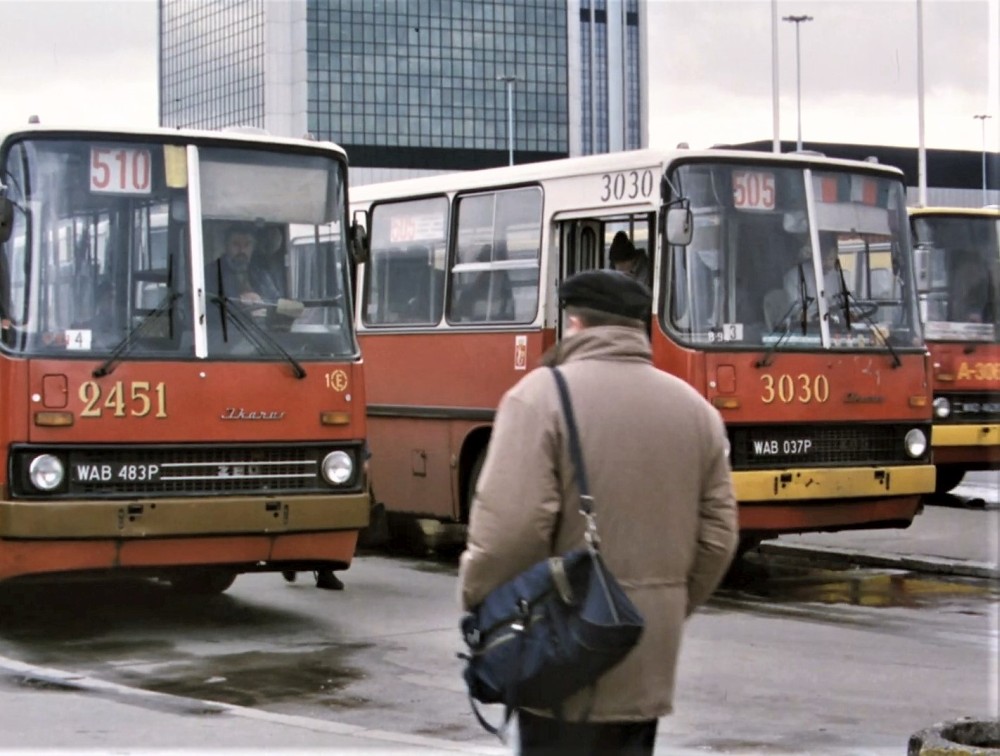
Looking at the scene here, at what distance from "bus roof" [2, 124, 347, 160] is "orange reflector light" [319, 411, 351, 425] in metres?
1.62

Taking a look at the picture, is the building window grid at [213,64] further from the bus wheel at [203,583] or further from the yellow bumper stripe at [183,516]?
the yellow bumper stripe at [183,516]

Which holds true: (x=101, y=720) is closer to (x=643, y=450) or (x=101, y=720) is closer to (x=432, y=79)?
(x=643, y=450)

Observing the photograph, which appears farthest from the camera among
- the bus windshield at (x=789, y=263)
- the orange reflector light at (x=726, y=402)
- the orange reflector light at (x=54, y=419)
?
the bus windshield at (x=789, y=263)

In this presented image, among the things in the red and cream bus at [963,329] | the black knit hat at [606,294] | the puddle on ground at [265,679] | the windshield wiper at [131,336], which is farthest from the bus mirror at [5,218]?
the red and cream bus at [963,329]

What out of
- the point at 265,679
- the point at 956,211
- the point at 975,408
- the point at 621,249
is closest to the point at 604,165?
the point at 621,249

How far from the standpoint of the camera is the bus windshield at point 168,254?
10656 millimetres

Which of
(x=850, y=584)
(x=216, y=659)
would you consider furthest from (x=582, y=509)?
(x=850, y=584)

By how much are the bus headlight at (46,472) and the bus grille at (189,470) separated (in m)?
0.04

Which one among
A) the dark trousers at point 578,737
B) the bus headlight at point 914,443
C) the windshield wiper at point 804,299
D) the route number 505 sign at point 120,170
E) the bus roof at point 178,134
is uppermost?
the bus roof at point 178,134

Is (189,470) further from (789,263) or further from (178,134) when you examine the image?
(789,263)

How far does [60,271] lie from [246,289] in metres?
1.13

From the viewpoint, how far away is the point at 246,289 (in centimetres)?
1117

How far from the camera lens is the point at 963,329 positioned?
18688 millimetres

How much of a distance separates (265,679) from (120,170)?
332 centimetres
